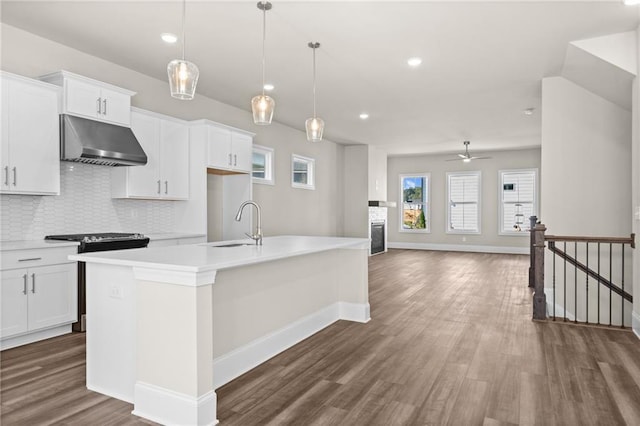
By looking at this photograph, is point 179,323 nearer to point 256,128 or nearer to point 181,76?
point 181,76

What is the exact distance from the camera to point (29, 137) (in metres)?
3.65

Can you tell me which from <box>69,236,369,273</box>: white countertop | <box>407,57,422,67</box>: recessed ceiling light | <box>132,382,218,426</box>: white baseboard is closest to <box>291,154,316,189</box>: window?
<box>407,57,422,67</box>: recessed ceiling light

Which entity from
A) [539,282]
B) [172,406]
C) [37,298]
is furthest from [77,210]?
[539,282]

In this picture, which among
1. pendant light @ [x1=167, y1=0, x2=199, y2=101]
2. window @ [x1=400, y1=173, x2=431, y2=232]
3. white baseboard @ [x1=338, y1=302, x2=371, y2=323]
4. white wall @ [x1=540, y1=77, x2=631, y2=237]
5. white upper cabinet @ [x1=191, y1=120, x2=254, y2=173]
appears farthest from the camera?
window @ [x1=400, y1=173, x2=431, y2=232]

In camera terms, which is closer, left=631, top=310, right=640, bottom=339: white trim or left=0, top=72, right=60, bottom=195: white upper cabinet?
left=0, top=72, right=60, bottom=195: white upper cabinet

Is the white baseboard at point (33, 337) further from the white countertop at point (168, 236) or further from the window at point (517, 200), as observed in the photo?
the window at point (517, 200)

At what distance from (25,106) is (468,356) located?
4356 mm

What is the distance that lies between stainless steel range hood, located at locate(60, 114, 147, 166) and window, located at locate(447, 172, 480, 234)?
9477mm

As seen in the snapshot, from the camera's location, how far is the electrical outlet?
8.10 feet

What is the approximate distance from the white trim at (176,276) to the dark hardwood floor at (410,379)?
31.3 inches

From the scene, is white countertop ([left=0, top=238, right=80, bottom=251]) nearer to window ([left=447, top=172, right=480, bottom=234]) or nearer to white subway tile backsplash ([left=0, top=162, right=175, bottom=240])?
white subway tile backsplash ([left=0, top=162, right=175, bottom=240])

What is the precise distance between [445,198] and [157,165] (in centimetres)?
904

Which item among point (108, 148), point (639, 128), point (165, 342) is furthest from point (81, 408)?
point (639, 128)

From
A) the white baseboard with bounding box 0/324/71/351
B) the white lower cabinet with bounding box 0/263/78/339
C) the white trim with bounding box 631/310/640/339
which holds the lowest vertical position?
the white baseboard with bounding box 0/324/71/351
